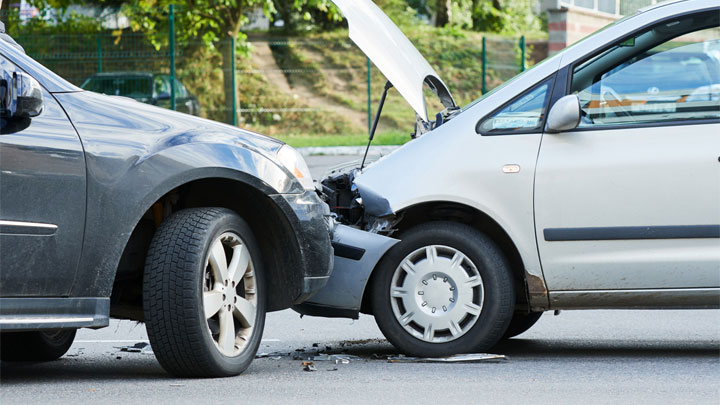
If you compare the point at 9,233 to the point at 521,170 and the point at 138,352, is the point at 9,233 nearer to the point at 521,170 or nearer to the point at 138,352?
the point at 138,352

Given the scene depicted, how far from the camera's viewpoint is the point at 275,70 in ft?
97.0

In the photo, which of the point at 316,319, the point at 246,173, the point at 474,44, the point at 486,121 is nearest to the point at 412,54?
the point at 486,121

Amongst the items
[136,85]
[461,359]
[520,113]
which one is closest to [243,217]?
[461,359]

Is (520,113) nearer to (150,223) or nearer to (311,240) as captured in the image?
(311,240)

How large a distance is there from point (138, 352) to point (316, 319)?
5.84 ft

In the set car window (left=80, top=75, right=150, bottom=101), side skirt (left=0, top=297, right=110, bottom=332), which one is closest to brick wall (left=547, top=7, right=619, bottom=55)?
car window (left=80, top=75, right=150, bottom=101)

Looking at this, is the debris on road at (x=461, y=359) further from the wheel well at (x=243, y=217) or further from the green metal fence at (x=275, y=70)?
the green metal fence at (x=275, y=70)

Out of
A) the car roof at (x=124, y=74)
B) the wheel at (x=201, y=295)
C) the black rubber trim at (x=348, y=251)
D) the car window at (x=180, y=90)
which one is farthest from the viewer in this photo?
the car window at (x=180, y=90)

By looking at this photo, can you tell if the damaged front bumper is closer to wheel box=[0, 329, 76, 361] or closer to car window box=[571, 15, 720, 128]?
car window box=[571, 15, 720, 128]

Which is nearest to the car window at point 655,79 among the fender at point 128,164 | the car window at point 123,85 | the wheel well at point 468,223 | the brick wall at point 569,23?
the wheel well at point 468,223

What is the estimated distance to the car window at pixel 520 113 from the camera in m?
5.91

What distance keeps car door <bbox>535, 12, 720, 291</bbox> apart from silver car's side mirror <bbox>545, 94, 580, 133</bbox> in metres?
0.06

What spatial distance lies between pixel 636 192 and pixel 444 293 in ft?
3.49

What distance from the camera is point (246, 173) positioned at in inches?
207
